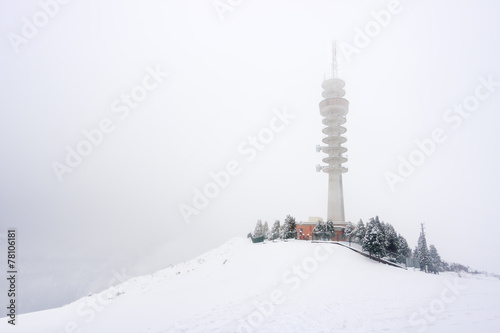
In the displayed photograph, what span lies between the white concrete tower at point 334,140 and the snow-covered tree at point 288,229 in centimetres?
1871

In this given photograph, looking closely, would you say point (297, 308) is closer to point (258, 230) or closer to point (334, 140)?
point (258, 230)

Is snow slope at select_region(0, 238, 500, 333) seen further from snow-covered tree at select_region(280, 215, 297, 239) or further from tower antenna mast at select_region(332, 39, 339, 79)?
tower antenna mast at select_region(332, 39, 339, 79)

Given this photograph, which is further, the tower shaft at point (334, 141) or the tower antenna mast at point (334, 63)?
the tower antenna mast at point (334, 63)

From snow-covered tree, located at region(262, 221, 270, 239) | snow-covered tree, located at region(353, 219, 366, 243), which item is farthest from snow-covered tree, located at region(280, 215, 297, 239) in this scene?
snow-covered tree, located at region(353, 219, 366, 243)

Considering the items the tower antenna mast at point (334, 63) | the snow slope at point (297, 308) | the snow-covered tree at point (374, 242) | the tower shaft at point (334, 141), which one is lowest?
the snow slope at point (297, 308)

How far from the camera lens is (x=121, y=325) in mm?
15859

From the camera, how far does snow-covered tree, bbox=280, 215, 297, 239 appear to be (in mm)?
55372

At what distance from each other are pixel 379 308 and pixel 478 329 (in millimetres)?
5200

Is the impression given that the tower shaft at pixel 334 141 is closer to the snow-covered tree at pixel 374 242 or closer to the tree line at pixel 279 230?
the tree line at pixel 279 230

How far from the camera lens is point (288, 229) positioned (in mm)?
55688

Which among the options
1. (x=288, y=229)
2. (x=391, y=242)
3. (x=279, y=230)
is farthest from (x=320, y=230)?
(x=391, y=242)

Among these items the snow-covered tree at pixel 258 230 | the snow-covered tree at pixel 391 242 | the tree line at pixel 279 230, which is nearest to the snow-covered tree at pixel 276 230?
the tree line at pixel 279 230

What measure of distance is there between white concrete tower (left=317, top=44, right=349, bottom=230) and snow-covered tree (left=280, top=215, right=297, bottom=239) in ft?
61.4

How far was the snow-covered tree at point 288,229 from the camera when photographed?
55372mm
